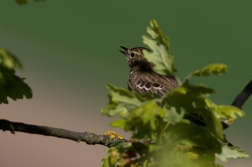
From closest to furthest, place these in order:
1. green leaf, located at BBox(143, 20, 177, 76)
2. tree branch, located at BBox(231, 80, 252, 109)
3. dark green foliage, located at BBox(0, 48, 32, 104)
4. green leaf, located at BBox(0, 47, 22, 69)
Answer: green leaf, located at BBox(0, 47, 22, 69) → green leaf, located at BBox(143, 20, 177, 76) → dark green foliage, located at BBox(0, 48, 32, 104) → tree branch, located at BBox(231, 80, 252, 109)

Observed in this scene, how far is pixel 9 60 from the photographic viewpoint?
71.3 inches

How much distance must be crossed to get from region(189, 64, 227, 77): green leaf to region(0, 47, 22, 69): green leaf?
692mm

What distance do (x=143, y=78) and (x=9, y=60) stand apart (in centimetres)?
618

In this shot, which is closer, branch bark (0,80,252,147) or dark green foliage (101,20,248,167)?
dark green foliage (101,20,248,167)

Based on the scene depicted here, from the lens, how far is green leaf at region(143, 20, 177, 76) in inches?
79.0

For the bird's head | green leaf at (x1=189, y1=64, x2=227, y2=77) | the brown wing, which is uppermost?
the bird's head

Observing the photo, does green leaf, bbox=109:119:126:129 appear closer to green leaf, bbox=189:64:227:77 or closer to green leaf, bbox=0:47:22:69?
green leaf, bbox=189:64:227:77

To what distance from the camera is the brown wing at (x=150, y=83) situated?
7.30m

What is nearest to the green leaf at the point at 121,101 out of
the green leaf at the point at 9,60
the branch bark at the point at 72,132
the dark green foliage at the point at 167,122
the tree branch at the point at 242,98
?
the dark green foliage at the point at 167,122

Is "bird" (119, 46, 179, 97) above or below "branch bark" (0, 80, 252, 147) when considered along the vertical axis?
above

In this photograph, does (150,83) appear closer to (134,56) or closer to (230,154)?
(134,56)

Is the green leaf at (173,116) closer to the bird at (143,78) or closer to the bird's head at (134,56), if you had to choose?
the bird at (143,78)

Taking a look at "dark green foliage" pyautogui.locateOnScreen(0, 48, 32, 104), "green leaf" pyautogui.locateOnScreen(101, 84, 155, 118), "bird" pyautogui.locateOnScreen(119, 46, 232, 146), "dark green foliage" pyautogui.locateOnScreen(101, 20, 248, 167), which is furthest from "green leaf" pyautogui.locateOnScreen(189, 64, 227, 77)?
"bird" pyautogui.locateOnScreen(119, 46, 232, 146)

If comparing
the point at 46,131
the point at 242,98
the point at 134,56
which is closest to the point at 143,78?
the point at 134,56
